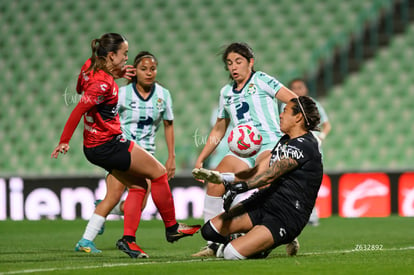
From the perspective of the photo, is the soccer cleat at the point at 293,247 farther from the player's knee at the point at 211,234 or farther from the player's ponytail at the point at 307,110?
the player's ponytail at the point at 307,110

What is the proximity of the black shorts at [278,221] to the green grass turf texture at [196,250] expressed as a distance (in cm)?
17

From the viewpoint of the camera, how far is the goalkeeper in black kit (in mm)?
5117

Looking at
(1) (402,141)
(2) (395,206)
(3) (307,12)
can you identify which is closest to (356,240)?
(2) (395,206)

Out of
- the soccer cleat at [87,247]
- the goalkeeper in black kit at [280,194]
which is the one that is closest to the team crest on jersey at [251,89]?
the goalkeeper in black kit at [280,194]

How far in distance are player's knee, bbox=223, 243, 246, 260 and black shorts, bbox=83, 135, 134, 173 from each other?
1.06 metres

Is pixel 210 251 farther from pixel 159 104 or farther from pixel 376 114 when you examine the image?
pixel 376 114

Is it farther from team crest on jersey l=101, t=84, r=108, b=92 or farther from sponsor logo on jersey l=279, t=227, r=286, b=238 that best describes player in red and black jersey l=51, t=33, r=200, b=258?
sponsor logo on jersey l=279, t=227, r=286, b=238

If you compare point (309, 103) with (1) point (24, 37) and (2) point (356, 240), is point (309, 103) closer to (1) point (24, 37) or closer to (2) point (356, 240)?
(2) point (356, 240)

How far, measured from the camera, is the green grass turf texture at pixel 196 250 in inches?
181

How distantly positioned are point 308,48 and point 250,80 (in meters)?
9.05

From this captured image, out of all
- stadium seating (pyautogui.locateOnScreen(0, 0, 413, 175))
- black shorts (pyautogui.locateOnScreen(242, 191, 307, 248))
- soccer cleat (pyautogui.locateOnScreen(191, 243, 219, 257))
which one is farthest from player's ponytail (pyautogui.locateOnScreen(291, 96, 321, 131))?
stadium seating (pyautogui.locateOnScreen(0, 0, 413, 175))

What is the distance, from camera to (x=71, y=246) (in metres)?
7.12

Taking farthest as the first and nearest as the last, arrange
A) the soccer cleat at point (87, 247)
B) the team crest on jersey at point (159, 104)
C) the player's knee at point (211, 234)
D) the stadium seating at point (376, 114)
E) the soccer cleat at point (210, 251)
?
1. the stadium seating at point (376, 114)
2. the team crest on jersey at point (159, 104)
3. the soccer cleat at point (87, 247)
4. the soccer cleat at point (210, 251)
5. the player's knee at point (211, 234)

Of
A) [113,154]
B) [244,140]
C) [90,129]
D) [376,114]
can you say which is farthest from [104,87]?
[376,114]
